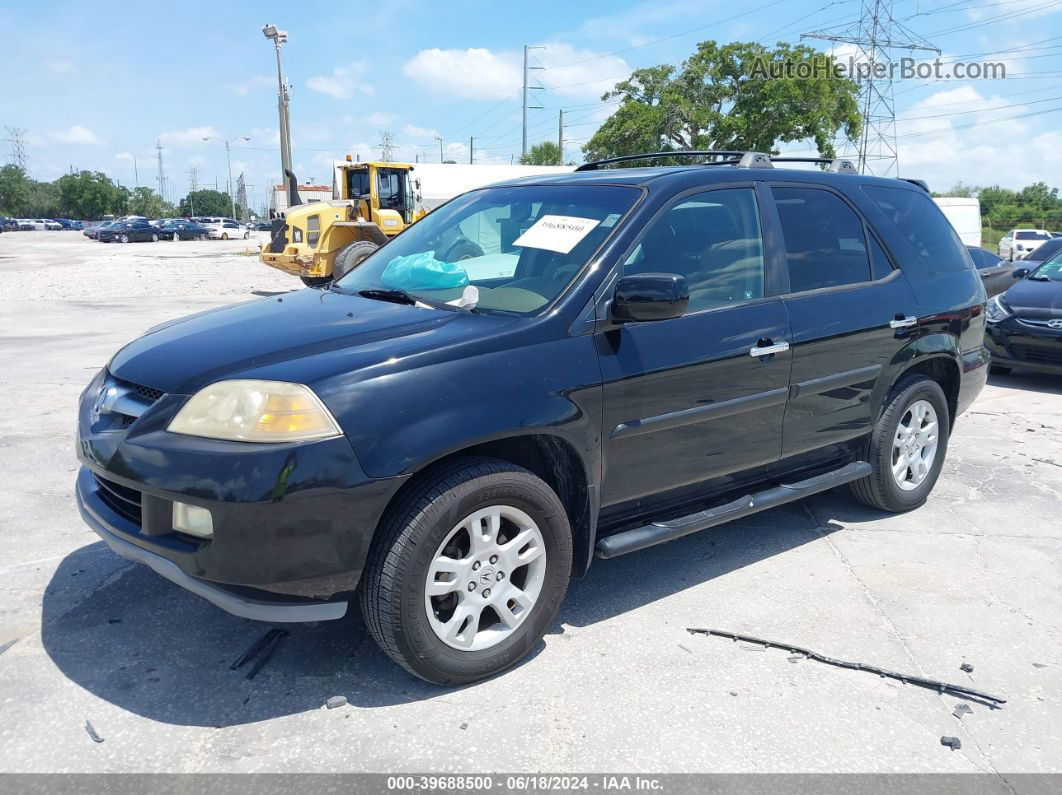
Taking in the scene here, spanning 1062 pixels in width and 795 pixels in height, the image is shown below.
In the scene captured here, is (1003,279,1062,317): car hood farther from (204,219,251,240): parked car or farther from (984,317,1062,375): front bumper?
(204,219,251,240): parked car

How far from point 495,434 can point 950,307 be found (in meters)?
3.19

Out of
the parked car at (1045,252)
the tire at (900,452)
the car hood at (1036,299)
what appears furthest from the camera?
the parked car at (1045,252)

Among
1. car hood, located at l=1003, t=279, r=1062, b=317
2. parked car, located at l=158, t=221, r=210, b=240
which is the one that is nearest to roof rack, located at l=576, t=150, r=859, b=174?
car hood, located at l=1003, t=279, r=1062, b=317

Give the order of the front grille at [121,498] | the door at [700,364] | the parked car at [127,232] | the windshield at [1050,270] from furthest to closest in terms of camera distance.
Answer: the parked car at [127,232] → the windshield at [1050,270] → the door at [700,364] → the front grille at [121,498]

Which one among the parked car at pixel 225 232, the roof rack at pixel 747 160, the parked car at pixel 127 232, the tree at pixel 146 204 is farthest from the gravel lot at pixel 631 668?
the tree at pixel 146 204

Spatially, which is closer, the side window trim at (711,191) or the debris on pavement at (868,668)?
the debris on pavement at (868,668)

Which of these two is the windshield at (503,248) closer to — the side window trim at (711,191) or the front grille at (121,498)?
the side window trim at (711,191)

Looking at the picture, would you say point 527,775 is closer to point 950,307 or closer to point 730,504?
point 730,504

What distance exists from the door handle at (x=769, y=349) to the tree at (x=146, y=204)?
117 metres

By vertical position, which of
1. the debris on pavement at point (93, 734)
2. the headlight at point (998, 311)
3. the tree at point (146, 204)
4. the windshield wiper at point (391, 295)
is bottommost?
the debris on pavement at point (93, 734)

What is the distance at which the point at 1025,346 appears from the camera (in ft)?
28.3

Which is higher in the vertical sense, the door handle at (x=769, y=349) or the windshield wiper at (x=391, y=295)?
the windshield wiper at (x=391, y=295)

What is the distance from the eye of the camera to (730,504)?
3697 millimetres

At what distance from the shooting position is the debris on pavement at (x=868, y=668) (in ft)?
9.78
